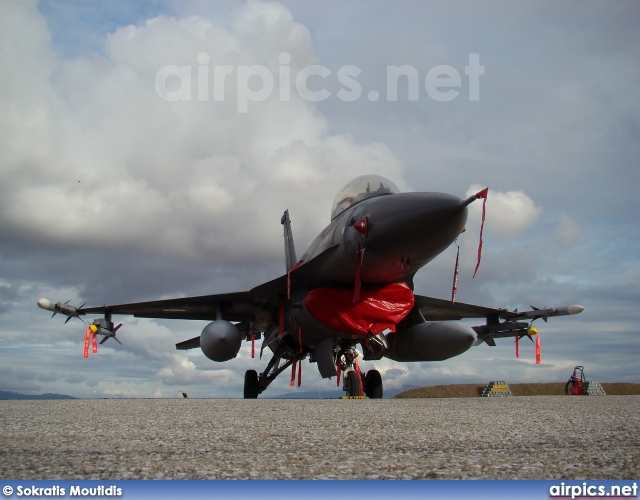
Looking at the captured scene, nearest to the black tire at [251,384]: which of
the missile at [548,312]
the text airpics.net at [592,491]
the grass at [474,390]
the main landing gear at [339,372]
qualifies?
the main landing gear at [339,372]

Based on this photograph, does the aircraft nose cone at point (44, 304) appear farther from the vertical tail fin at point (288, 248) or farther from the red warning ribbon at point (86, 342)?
the vertical tail fin at point (288, 248)

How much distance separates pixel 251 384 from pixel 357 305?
639 centimetres

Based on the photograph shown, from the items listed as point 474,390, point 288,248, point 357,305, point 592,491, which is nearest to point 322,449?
point 592,491

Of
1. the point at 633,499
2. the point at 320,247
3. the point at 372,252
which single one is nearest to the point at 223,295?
the point at 320,247

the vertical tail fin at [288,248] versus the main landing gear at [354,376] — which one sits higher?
the vertical tail fin at [288,248]

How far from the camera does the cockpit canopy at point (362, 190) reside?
10.7 metres

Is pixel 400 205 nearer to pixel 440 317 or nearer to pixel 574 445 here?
pixel 574 445

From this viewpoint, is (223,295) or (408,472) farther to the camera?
(223,295)

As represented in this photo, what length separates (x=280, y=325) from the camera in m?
12.6

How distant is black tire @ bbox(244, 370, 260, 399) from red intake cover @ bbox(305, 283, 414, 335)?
560 centimetres

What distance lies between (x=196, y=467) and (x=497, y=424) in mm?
2752

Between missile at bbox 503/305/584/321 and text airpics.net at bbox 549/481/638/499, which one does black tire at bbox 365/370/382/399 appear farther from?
text airpics.net at bbox 549/481/638/499

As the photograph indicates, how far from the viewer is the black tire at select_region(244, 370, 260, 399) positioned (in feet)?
50.4

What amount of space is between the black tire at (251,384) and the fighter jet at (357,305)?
0.10ft
